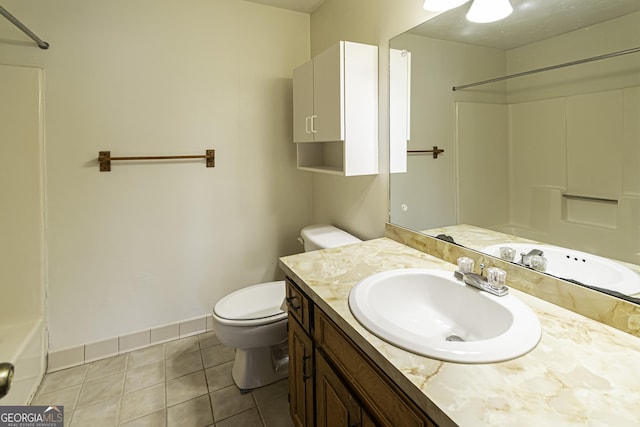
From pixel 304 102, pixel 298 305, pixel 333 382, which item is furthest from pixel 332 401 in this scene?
pixel 304 102

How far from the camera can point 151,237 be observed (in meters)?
2.13

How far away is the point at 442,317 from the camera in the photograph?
1.14 metres

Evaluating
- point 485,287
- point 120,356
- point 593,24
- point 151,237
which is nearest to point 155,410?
Answer: point 120,356

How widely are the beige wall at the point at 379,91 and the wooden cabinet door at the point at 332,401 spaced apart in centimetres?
93

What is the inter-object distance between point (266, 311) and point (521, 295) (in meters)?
1.28

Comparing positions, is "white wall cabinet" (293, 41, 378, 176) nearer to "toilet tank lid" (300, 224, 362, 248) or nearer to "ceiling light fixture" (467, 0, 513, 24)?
"toilet tank lid" (300, 224, 362, 248)

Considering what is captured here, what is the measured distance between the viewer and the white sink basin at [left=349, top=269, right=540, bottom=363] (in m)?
0.75

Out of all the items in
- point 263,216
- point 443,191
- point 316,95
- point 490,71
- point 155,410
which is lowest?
point 155,410

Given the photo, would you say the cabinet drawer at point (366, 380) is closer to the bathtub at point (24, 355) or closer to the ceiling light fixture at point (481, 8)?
the ceiling light fixture at point (481, 8)

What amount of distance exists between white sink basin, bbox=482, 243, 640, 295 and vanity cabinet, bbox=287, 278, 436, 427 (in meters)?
0.66

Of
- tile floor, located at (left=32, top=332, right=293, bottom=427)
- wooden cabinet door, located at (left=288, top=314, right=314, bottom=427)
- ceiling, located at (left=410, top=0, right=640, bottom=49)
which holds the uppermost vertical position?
ceiling, located at (left=410, top=0, right=640, bottom=49)

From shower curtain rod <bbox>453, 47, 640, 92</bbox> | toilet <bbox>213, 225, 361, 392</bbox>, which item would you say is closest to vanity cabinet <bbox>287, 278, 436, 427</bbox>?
toilet <bbox>213, 225, 361, 392</bbox>

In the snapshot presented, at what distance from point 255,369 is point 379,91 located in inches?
64.7

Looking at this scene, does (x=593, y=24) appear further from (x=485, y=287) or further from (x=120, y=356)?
(x=120, y=356)
